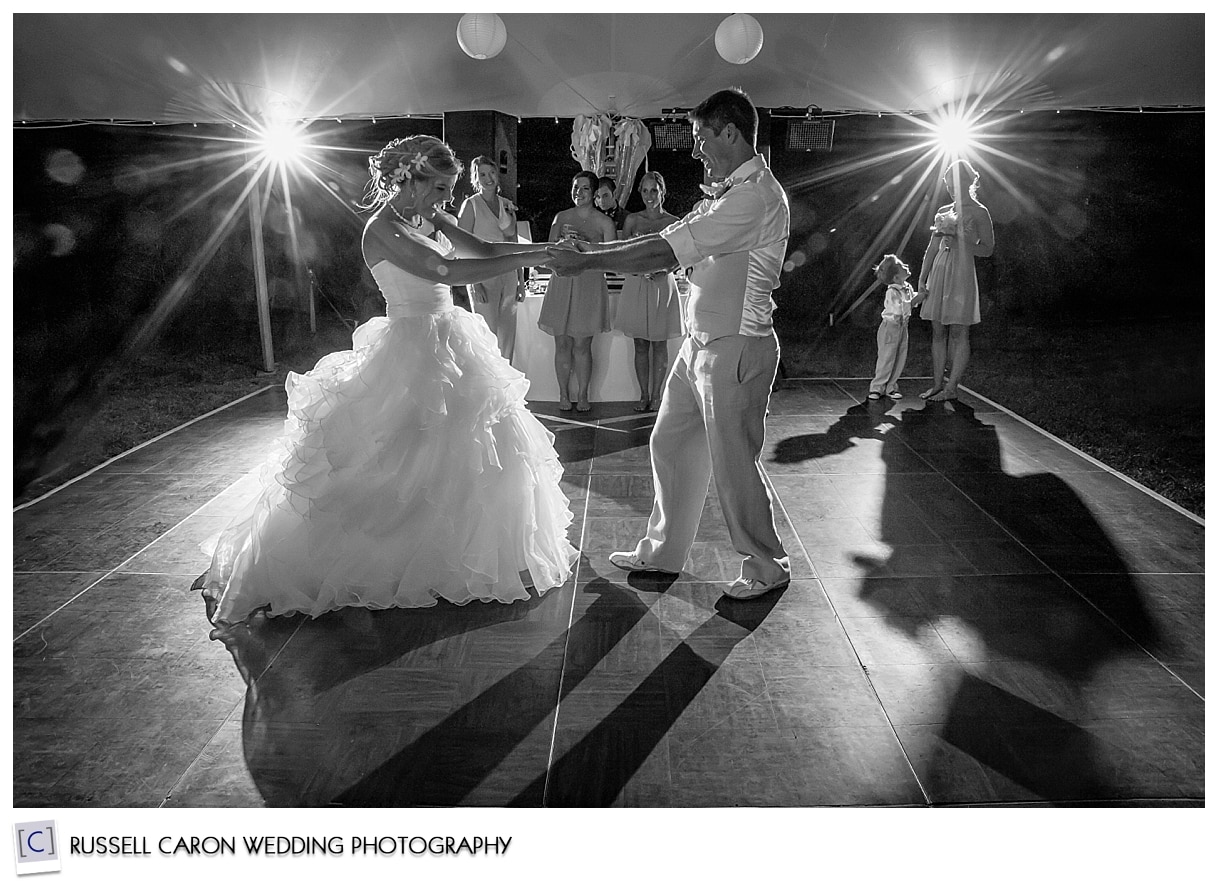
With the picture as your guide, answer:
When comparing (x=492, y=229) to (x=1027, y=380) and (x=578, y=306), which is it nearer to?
(x=578, y=306)

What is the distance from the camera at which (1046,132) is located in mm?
10094

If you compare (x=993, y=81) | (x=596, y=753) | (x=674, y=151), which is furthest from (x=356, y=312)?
(x=596, y=753)

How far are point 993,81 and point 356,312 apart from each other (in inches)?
270

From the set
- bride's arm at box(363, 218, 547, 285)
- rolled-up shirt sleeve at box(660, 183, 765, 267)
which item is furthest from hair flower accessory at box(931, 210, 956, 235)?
bride's arm at box(363, 218, 547, 285)

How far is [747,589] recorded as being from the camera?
10.2ft

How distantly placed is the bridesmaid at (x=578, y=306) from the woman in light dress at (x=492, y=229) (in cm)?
27

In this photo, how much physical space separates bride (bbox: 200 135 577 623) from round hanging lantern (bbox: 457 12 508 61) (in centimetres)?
323

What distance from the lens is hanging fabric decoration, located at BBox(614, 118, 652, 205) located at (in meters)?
8.16

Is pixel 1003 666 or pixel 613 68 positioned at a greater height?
pixel 613 68

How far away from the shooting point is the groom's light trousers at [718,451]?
299 cm

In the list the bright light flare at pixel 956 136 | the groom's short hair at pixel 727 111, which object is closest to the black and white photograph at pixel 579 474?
the groom's short hair at pixel 727 111
